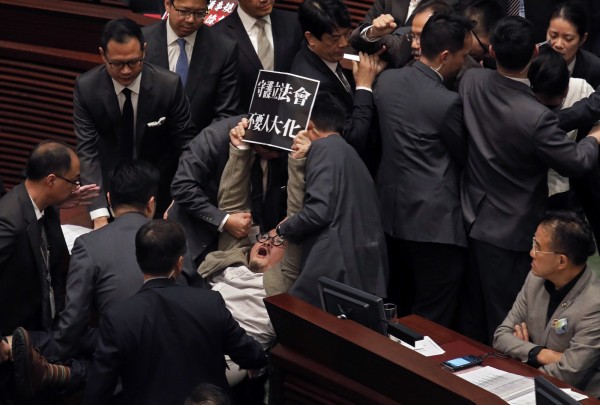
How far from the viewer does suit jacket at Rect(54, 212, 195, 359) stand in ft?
12.1

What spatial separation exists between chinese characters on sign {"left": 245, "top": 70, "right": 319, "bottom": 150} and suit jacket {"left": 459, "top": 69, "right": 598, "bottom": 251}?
1.91ft

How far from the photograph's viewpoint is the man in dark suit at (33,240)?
3.92 m

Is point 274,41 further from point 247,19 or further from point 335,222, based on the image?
point 335,222

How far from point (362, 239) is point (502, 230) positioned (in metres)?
0.51

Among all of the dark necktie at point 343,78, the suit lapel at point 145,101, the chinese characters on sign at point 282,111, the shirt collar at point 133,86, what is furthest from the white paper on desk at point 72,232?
the dark necktie at point 343,78

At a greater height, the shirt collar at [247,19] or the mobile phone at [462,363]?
the shirt collar at [247,19]

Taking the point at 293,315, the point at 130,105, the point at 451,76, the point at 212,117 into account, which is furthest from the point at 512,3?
the point at 293,315

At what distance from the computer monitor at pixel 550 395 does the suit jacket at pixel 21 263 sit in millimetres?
1898

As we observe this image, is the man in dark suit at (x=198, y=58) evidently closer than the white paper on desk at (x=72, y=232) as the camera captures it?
No

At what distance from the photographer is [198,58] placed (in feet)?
15.3

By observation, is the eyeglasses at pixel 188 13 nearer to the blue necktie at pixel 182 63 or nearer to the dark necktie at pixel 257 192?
the blue necktie at pixel 182 63

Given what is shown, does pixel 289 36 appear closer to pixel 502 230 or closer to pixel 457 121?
pixel 457 121

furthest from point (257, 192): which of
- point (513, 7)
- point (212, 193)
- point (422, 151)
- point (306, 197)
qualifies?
point (513, 7)

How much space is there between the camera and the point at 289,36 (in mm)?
4812
